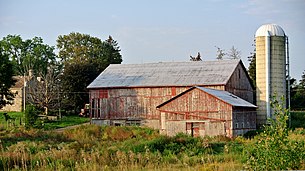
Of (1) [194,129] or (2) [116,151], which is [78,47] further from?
(2) [116,151]

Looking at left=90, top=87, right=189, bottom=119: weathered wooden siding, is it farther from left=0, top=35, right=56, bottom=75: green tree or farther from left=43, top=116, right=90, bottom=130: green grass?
left=0, top=35, right=56, bottom=75: green tree

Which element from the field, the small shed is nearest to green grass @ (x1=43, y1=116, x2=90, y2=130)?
the field

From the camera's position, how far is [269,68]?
135 feet

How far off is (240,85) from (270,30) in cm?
517

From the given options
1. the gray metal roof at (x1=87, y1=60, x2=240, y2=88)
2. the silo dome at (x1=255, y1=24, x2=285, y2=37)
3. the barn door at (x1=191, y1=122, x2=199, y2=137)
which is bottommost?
the barn door at (x1=191, y1=122, x2=199, y2=137)

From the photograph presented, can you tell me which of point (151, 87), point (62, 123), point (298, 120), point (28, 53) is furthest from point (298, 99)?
point (28, 53)

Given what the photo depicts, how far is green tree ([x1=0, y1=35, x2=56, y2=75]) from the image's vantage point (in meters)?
77.6

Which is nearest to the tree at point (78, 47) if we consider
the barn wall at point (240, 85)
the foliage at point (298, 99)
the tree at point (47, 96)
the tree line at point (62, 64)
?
the tree line at point (62, 64)

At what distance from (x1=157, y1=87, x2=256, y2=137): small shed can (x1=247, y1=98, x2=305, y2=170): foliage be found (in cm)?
2202

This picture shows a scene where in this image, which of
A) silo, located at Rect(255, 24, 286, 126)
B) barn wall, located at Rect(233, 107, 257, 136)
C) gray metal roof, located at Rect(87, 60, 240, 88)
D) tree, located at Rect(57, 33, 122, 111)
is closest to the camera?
barn wall, located at Rect(233, 107, 257, 136)

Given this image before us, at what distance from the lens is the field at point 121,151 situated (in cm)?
1396

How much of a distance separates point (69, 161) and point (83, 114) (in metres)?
39.2

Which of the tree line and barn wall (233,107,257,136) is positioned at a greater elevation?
the tree line

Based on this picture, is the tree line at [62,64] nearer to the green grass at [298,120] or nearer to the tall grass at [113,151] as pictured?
the tall grass at [113,151]
